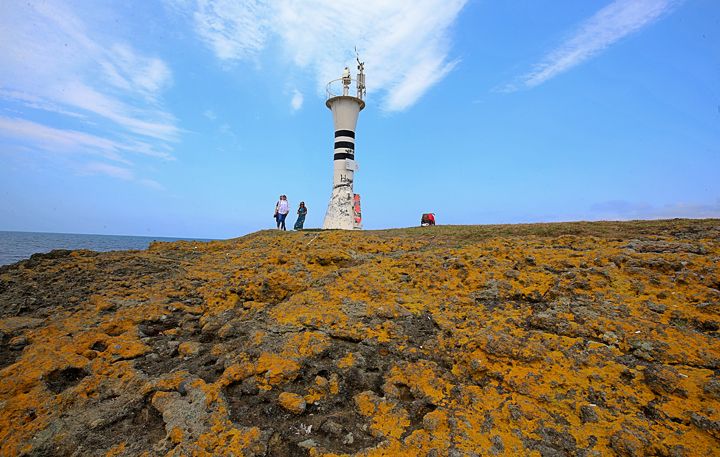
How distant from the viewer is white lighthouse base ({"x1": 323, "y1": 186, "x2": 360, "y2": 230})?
18562 millimetres

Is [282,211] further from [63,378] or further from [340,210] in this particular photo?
[63,378]

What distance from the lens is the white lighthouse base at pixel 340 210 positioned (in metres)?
18.6

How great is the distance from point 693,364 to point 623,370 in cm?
50

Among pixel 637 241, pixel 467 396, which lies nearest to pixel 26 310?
pixel 467 396

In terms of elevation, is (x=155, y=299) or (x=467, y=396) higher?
(x=155, y=299)

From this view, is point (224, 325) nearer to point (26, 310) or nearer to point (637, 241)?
point (26, 310)

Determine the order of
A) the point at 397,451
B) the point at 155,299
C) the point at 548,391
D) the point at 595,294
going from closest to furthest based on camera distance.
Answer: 1. the point at 397,451
2. the point at 548,391
3. the point at 595,294
4. the point at 155,299

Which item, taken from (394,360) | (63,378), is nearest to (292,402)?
(394,360)

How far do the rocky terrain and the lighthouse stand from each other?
13340 millimetres

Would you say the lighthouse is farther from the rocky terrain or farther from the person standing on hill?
the rocky terrain

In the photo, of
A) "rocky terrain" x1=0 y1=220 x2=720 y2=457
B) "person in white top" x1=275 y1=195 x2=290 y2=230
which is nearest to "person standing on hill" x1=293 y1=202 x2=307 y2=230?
"person in white top" x1=275 y1=195 x2=290 y2=230

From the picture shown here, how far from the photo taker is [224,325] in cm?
423

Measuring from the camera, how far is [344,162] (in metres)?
18.8

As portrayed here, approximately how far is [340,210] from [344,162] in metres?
2.46
